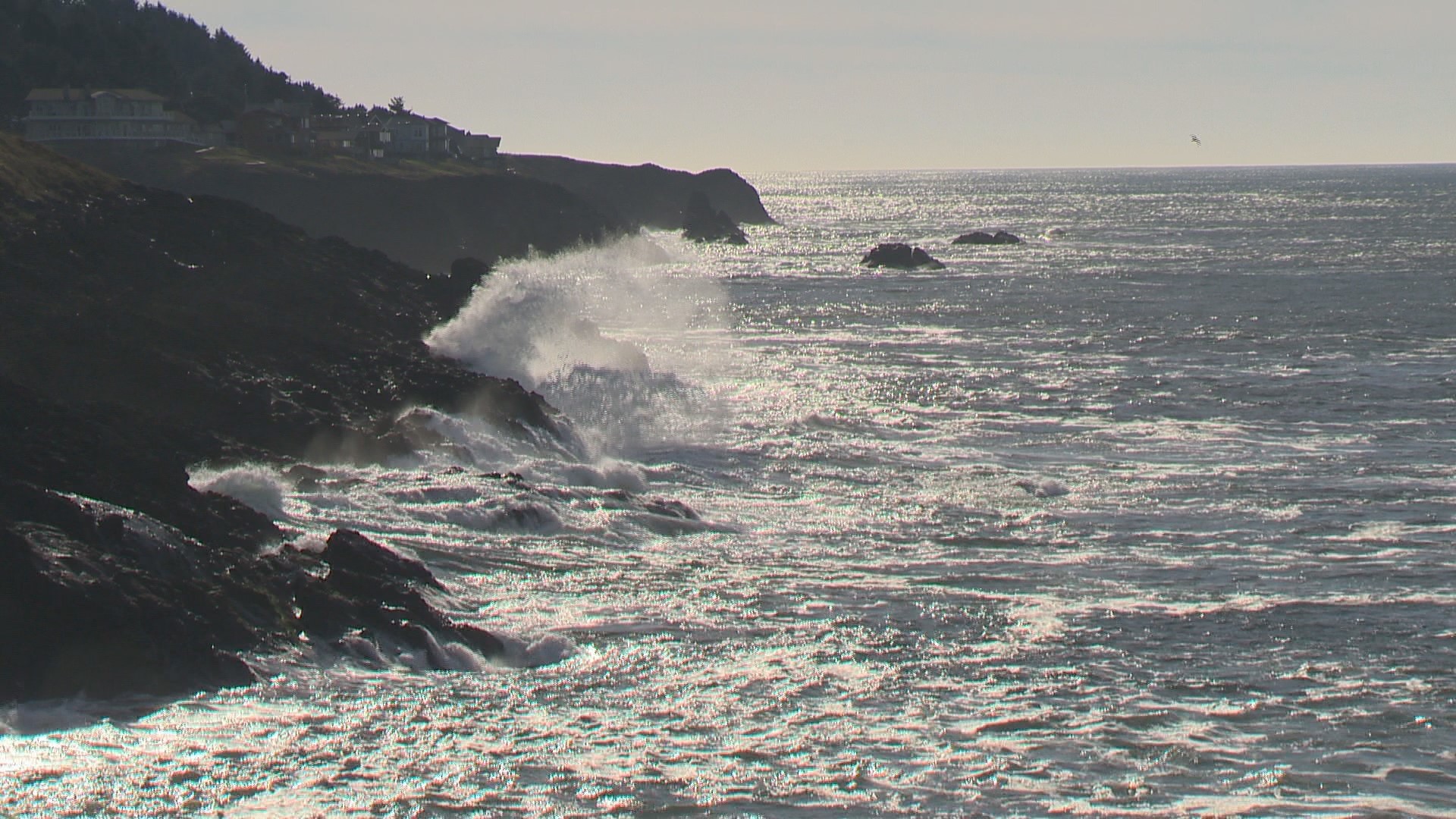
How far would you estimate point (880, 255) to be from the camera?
4624 inches

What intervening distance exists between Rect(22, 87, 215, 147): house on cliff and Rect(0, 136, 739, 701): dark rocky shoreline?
5019cm

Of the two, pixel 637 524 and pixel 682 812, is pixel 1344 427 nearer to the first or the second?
pixel 637 524

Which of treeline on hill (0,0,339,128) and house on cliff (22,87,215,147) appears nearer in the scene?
house on cliff (22,87,215,147)

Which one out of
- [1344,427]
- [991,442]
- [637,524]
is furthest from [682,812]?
[1344,427]

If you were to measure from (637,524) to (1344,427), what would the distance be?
21.3m

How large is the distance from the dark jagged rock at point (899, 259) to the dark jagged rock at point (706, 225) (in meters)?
40.7

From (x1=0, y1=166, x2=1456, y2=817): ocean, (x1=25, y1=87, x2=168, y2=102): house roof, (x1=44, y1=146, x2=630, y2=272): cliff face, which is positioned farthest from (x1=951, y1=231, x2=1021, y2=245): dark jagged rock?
(x1=0, y1=166, x2=1456, y2=817): ocean

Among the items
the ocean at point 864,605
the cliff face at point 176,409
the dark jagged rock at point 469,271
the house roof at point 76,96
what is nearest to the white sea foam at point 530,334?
the ocean at point 864,605

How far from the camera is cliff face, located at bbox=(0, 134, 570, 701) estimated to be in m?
19.8

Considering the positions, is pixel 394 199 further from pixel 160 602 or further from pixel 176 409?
pixel 160 602

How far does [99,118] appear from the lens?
346ft

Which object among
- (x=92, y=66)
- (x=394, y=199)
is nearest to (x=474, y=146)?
(x=92, y=66)

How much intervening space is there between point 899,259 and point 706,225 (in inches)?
2038

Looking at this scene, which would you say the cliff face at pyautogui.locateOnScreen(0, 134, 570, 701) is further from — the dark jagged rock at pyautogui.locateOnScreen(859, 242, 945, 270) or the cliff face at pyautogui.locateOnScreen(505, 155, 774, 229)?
the cliff face at pyautogui.locateOnScreen(505, 155, 774, 229)
